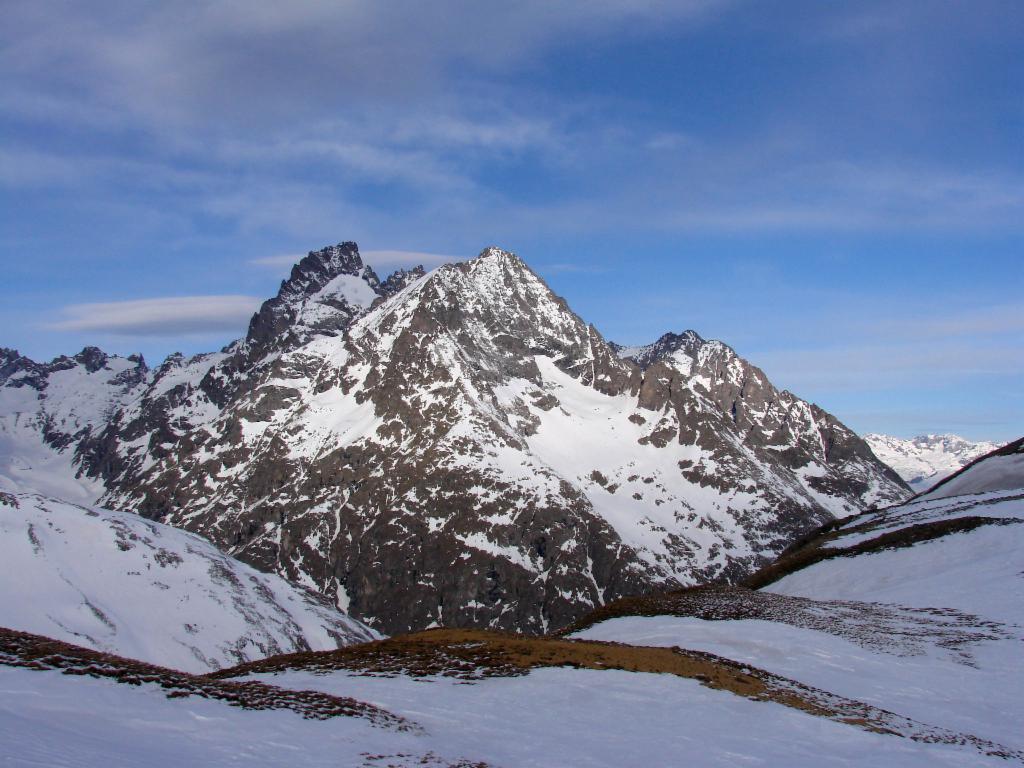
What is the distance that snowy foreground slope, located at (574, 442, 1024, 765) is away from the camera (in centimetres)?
2991

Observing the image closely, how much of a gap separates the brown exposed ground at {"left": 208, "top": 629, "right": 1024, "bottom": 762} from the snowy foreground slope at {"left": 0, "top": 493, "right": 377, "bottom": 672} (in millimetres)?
116065

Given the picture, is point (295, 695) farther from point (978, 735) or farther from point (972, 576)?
point (972, 576)

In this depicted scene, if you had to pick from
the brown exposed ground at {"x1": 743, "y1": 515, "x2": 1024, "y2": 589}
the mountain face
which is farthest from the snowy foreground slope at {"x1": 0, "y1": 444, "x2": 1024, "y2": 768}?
the mountain face

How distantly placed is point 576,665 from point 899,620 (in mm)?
22493

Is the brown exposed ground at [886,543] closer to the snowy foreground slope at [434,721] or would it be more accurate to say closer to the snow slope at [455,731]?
the snowy foreground slope at [434,721]

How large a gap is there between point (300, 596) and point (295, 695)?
18625 cm

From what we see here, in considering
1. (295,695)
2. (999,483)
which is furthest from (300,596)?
(295,695)

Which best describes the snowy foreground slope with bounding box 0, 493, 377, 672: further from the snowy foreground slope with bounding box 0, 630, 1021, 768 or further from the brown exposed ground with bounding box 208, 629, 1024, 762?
the snowy foreground slope with bounding box 0, 630, 1021, 768

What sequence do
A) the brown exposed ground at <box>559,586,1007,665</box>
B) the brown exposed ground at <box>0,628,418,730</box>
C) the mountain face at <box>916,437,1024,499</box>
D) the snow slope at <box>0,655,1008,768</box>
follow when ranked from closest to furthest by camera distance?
1. the snow slope at <box>0,655,1008,768</box>
2. the brown exposed ground at <box>0,628,418,730</box>
3. the brown exposed ground at <box>559,586,1007,665</box>
4. the mountain face at <box>916,437,1024,499</box>

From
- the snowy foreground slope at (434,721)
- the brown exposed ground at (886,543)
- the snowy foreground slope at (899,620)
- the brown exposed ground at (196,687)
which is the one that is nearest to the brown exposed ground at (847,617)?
the snowy foreground slope at (899,620)

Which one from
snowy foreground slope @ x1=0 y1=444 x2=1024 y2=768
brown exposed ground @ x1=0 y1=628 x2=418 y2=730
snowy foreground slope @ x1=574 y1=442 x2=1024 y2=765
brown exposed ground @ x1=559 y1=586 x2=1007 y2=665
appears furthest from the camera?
brown exposed ground @ x1=559 y1=586 x2=1007 y2=665

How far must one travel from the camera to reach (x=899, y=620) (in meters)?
43.4

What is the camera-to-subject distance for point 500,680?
28875mm

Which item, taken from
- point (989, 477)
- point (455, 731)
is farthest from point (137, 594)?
point (455, 731)
